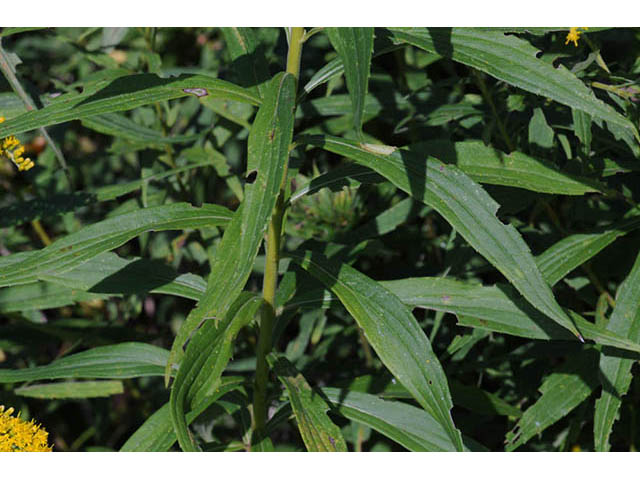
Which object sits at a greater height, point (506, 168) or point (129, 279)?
point (506, 168)

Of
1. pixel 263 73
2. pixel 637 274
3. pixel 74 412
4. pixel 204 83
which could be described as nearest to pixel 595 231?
pixel 637 274

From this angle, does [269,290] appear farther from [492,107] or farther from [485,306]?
[492,107]

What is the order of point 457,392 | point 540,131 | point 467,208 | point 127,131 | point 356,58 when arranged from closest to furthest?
point 356,58
point 467,208
point 540,131
point 457,392
point 127,131

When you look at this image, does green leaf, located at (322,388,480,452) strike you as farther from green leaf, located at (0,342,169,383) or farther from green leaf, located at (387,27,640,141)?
green leaf, located at (387,27,640,141)

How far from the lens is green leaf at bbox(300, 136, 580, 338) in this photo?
1.10 m

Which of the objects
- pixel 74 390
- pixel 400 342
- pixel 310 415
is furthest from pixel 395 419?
pixel 74 390

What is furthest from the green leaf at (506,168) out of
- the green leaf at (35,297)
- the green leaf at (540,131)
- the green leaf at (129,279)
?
the green leaf at (35,297)

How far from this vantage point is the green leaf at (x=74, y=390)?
181cm

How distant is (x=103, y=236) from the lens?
125cm

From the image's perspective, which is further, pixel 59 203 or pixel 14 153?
pixel 59 203

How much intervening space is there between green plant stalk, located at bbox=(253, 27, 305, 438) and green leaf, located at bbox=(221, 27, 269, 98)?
5.3 inches

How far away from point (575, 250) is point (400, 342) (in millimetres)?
565

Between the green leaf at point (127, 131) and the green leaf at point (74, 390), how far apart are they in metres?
0.67

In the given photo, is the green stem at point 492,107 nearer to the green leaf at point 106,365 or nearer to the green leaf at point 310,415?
the green leaf at point 310,415
